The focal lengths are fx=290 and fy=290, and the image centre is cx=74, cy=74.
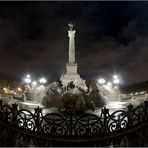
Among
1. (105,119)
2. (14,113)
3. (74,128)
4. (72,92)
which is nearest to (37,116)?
(14,113)

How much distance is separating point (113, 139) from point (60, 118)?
99 cm

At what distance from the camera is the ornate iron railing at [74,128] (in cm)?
500

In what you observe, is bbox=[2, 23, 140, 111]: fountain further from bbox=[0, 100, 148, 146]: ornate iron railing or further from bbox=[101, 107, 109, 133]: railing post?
bbox=[101, 107, 109, 133]: railing post

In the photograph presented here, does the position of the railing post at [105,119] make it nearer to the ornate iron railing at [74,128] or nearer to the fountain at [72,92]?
the ornate iron railing at [74,128]

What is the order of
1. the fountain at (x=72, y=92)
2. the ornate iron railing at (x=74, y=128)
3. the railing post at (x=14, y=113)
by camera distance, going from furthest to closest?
the fountain at (x=72, y=92) → the railing post at (x=14, y=113) → the ornate iron railing at (x=74, y=128)

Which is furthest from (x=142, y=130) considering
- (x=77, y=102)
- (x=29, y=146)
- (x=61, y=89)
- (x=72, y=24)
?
(x=72, y=24)

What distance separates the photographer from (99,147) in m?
4.95

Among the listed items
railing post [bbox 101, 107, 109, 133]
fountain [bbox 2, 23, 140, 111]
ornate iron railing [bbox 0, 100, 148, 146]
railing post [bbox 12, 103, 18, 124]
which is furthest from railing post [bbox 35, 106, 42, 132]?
fountain [bbox 2, 23, 140, 111]

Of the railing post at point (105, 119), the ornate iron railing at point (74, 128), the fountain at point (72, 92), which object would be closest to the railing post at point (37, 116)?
the ornate iron railing at point (74, 128)

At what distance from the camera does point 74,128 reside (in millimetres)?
5117

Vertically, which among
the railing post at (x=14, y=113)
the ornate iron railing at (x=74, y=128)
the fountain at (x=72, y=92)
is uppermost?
the fountain at (x=72, y=92)

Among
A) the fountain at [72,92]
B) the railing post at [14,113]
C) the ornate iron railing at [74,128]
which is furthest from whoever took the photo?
the fountain at [72,92]

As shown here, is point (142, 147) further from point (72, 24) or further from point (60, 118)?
point (72, 24)

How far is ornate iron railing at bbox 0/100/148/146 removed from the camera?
4996 millimetres
